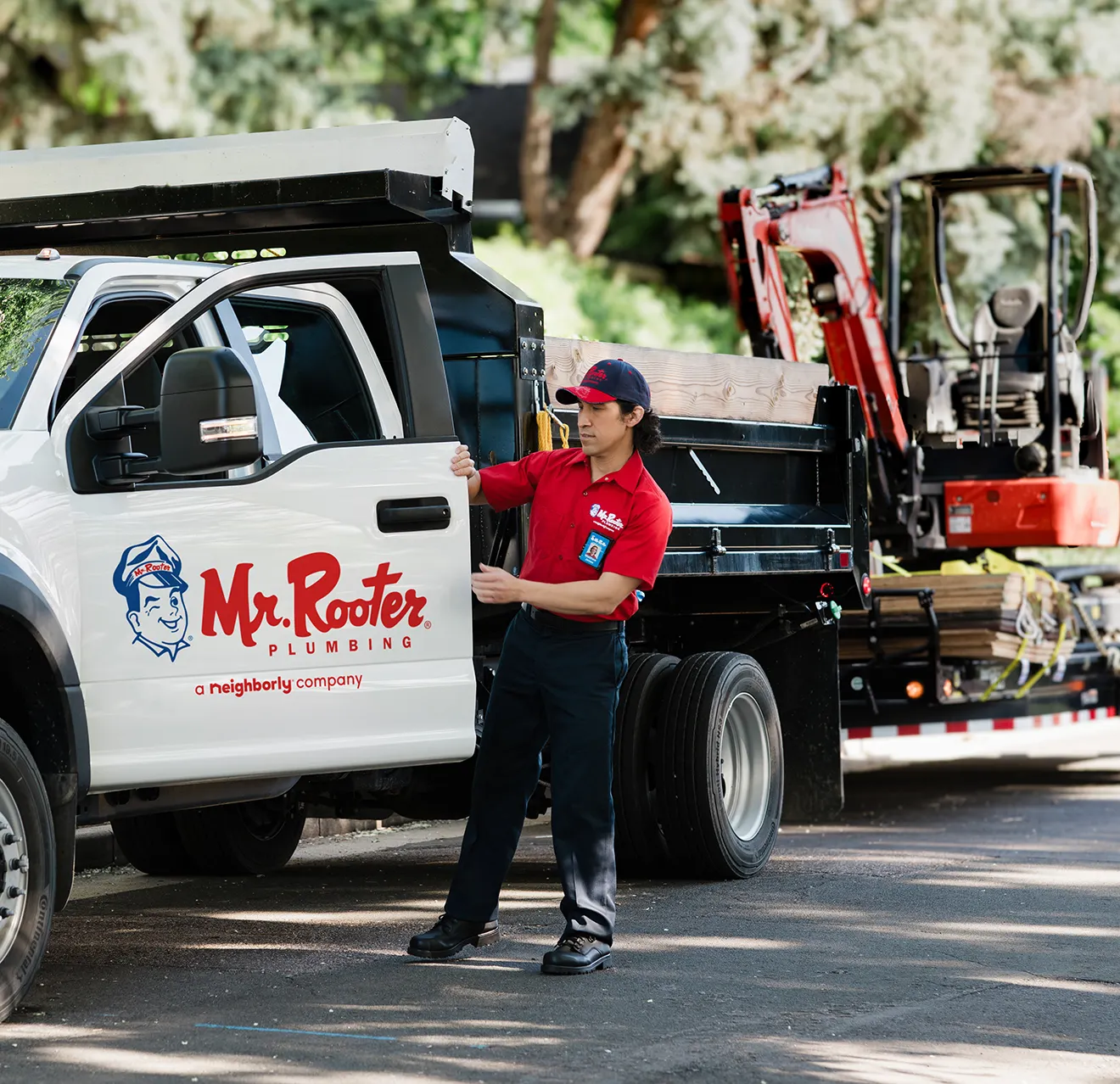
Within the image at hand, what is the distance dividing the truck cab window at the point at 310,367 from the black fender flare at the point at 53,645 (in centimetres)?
147

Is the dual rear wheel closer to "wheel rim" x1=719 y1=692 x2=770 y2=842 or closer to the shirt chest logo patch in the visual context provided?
"wheel rim" x1=719 y1=692 x2=770 y2=842

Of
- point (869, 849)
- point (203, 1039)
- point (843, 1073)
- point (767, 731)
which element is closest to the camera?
point (843, 1073)

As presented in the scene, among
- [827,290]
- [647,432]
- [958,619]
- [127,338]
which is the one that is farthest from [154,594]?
[827,290]

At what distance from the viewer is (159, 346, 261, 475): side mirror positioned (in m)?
5.69

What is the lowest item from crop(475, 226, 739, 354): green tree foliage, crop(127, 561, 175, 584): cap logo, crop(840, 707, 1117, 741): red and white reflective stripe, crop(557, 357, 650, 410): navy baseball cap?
crop(840, 707, 1117, 741): red and white reflective stripe

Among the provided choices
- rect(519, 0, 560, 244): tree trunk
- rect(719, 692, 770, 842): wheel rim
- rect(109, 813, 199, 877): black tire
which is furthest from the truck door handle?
rect(519, 0, 560, 244): tree trunk

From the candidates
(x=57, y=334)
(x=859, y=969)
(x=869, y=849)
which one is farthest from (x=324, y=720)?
(x=869, y=849)

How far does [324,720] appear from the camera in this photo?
6.41 metres

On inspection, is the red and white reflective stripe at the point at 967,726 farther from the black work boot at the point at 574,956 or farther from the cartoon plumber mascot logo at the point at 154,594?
the cartoon plumber mascot logo at the point at 154,594

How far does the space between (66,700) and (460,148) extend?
2.62 meters

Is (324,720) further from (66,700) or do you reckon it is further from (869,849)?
(869,849)

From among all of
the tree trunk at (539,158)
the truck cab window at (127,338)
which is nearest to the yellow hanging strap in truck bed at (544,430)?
the truck cab window at (127,338)

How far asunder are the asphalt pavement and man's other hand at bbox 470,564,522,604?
1.18 metres

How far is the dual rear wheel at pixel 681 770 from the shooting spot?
826 cm
